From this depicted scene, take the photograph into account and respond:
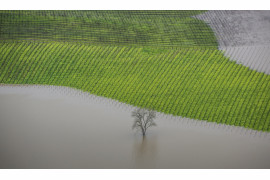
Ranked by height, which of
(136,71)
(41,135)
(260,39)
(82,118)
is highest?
(260,39)

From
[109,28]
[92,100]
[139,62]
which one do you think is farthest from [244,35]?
[92,100]

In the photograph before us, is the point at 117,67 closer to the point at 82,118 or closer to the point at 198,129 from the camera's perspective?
the point at 82,118

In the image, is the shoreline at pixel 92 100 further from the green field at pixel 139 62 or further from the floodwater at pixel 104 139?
the green field at pixel 139 62

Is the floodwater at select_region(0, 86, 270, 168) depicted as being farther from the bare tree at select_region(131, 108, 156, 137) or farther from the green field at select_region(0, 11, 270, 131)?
the green field at select_region(0, 11, 270, 131)

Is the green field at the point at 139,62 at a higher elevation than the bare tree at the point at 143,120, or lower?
higher

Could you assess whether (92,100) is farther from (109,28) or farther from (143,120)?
(109,28)

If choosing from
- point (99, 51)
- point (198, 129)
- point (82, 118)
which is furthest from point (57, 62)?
point (198, 129)

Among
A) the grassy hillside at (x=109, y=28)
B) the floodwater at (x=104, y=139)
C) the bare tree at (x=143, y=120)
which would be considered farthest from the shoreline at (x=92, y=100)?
the grassy hillside at (x=109, y=28)
